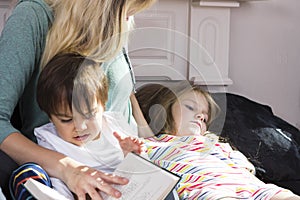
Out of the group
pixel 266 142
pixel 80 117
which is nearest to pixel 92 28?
pixel 80 117

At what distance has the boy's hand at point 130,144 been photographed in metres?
0.97

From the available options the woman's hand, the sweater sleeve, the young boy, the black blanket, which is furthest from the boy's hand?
the black blanket

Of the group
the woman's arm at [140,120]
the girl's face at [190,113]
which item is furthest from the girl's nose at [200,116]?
the woman's arm at [140,120]

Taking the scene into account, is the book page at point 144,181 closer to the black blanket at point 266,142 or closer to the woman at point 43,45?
the woman at point 43,45

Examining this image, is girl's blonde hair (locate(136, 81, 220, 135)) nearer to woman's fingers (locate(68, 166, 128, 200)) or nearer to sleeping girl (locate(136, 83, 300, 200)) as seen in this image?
sleeping girl (locate(136, 83, 300, 200))

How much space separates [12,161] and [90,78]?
0.69 ft

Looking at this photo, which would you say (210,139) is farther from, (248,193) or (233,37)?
(233,37)

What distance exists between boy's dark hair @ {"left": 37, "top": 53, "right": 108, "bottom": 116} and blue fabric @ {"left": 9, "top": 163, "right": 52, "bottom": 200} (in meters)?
0.13

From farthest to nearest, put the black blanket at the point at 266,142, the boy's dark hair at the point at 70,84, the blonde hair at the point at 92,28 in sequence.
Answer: the black blanket at the point at 266,142, the blonde hair at the point at 92,28, the boy's dark hair at the point at 70,84

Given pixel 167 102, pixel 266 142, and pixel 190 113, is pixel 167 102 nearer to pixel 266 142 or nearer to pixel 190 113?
pixel 190 113

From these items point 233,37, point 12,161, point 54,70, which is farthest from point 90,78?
point 233,37

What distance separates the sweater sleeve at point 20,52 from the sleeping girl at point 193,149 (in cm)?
26

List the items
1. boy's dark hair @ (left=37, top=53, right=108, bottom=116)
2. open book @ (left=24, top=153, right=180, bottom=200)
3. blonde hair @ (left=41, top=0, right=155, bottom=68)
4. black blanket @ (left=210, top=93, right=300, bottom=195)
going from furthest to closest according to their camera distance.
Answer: black blanket @ (left=210, top=93, right=300, bottom=195)
blonde hair @ (left=41, top=0, right=155, bottom=68)
boy's dark hair @ (left=37, top=53, right=108, bottom=116)
open book @ (left=24, top=153, right=180, bottom=200)

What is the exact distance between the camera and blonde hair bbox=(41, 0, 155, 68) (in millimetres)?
1053
